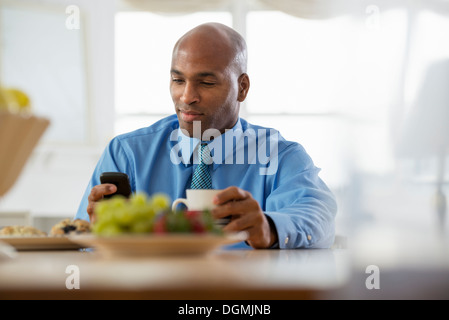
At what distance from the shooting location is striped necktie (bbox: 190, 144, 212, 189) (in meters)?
1.76

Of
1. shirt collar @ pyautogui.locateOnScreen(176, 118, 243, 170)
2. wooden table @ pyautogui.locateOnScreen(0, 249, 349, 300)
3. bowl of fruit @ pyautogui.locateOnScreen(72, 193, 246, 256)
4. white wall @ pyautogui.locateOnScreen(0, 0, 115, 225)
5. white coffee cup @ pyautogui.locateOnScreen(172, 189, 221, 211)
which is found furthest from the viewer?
white wall @ pyautogui.locateOnScreen(0, 0, 115, 225)

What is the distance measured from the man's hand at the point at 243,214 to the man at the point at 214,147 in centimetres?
33

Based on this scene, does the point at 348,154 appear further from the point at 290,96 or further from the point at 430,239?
the point at 430,239

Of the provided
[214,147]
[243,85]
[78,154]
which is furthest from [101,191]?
[78,154]

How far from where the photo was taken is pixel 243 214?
1.27 metres

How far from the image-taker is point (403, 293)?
2.48ft

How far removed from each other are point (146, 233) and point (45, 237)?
1.42 ft

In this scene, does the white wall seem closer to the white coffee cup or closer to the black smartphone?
the black smartphone

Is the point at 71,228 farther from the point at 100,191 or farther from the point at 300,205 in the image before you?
the point at 300,205

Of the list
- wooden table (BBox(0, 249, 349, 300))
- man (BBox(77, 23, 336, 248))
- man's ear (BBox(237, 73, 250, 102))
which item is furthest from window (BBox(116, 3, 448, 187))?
wooden table (BBox(0, 249, 349, 300))

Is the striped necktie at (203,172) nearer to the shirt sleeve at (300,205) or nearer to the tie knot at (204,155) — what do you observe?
the tie knot at (204,155)

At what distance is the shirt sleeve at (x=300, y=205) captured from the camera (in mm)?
1434

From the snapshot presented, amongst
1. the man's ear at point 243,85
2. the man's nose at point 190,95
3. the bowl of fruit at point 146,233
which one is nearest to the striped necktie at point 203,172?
the man's nose at point 190,95

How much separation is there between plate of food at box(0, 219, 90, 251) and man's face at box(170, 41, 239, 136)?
695 mm
